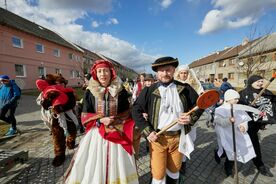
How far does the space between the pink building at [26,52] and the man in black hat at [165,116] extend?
19.5 metres

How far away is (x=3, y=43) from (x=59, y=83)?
57.9 feet

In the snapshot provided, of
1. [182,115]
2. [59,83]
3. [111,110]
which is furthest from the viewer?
[59,83]

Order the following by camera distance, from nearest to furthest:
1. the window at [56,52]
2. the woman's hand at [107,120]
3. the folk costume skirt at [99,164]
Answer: the folk costume skirt at [99,164], the woman's hand at [107,120], the window at [56,52]

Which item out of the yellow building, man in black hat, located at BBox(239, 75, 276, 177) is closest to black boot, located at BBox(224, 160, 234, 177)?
man in black hat, located at BBox(239, 75, 276, 177)

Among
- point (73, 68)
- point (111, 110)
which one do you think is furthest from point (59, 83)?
point (73, 68)

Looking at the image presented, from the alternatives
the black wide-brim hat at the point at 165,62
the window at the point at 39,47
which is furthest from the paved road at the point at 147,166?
the window at the point at 39,47

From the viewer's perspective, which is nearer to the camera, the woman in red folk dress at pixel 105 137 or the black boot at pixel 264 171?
the woman in red folk dress at pixel 105 137

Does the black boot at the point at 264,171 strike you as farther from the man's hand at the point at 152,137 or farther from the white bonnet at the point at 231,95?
the man's hand at the point at 152,137

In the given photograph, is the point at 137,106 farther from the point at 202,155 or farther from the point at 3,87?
the point at 3,87

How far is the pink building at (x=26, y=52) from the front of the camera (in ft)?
55.3

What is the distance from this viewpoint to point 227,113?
3.00 metres

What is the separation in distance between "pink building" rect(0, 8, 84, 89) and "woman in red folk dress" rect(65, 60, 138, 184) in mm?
18843

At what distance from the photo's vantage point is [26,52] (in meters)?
19.3

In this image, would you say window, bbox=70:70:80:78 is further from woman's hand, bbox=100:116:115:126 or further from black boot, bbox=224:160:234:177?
black boot, bbox=224:160:234:177
